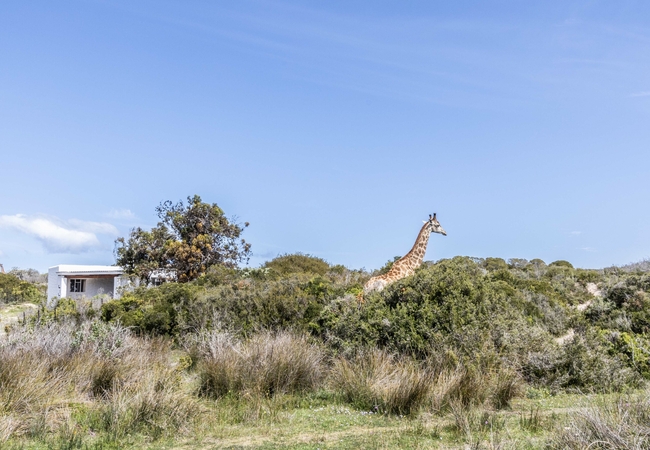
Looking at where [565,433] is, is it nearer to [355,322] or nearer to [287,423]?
[287,423]

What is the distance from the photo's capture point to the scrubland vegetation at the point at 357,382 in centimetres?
659

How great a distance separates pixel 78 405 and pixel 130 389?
0.80 metres

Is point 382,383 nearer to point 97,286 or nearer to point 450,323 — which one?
point 450,323

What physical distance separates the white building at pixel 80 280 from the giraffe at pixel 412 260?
916 inches

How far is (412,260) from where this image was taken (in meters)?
17.1

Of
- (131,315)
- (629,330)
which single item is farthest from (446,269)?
(131,315)

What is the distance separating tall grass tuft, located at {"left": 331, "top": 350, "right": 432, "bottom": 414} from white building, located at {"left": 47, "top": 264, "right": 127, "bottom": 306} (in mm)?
29020

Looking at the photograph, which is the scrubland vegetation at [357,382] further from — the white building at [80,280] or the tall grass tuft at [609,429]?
the white building at [80,280]

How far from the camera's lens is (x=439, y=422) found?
23.1 ft

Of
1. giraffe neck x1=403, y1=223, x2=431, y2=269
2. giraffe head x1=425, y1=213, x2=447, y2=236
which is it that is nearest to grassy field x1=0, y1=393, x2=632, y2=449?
giraffe neck x1=403, y1=223, x2=431, y2=269

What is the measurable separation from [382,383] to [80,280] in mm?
34327

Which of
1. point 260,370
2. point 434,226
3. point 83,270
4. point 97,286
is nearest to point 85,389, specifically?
point 260,370

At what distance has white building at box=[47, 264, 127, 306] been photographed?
→ 3625cm

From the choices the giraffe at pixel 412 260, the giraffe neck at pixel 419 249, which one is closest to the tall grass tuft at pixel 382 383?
the giraffe at pixel 412 260
